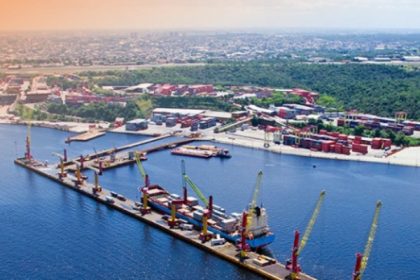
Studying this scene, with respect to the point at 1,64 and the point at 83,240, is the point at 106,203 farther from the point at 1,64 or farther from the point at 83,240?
the point at 1,64

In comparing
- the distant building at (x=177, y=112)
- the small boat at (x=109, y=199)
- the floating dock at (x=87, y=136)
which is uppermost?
the distant building at (x=177, y=112)

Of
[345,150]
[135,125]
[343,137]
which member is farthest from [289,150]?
[135,125]

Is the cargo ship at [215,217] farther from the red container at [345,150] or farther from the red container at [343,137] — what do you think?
the red container at [343,137]

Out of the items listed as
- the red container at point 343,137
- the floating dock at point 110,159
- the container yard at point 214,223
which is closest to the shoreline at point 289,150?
the red container at point 343,137

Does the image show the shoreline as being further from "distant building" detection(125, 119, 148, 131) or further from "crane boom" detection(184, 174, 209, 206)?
"crane boom" detection(184, 174, 209, 206)

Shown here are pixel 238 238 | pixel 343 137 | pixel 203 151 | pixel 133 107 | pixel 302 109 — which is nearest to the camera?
pixel 238 238

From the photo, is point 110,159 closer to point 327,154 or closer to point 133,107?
point 327,154

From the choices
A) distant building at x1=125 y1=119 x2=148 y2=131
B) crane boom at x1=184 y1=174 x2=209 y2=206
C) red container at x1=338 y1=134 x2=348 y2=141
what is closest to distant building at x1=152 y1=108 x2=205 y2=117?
distant building at x1=125 y1=119 x2=148 y2=131
